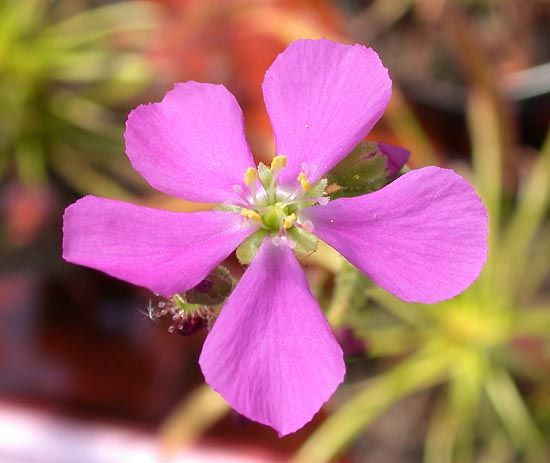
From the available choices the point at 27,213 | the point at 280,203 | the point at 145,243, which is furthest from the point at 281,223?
the point at 27,213

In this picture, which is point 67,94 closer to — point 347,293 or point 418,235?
point 347,293

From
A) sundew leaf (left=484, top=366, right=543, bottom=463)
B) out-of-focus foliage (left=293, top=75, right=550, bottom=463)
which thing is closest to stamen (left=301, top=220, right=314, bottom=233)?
out-of-focus foliage (left=293, top=75, right=550, bottom=463)

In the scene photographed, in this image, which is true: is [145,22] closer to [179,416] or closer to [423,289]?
[179,416]

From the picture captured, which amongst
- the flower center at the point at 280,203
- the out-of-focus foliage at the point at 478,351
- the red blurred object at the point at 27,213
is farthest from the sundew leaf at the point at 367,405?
the red blurred object at the point at 27,213

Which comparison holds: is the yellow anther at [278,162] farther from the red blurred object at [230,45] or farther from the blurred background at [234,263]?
the red blurred object at [230,45]

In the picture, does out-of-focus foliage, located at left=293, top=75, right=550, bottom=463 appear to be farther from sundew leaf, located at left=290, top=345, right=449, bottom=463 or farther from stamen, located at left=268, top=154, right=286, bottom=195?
stamen, located at left=268, top=154, right=286, bottom=195

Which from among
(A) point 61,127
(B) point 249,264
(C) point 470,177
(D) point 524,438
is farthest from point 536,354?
(A) point 61,127
